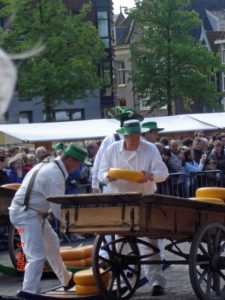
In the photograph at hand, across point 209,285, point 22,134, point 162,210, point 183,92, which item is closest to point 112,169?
point 162,210

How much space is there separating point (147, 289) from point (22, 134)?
52.2 feet

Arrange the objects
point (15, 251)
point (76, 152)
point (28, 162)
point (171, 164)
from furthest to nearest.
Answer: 1. point (171, 164)
2. point (28, 162)
3. point (15, 251)
4. point (76, 152)

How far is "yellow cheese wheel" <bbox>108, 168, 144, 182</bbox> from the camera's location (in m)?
7.93

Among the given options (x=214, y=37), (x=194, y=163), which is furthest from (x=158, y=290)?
(x=214, y=37)

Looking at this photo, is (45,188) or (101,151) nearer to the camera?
(45,188)

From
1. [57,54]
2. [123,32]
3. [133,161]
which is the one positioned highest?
[123,32]

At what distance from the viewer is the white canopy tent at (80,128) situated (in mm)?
24781

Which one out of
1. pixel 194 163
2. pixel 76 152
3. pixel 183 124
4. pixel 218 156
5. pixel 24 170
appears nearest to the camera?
pixel 76 152

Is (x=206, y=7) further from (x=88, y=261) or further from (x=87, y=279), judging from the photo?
(x=87, y=279)

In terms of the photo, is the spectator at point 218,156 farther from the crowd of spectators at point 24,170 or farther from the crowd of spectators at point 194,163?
the crowd of spectators at point 24,170

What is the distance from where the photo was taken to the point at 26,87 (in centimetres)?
3978

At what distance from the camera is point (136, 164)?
838cm

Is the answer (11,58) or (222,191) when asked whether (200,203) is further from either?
(11,58)

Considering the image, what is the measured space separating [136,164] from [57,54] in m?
32.1
